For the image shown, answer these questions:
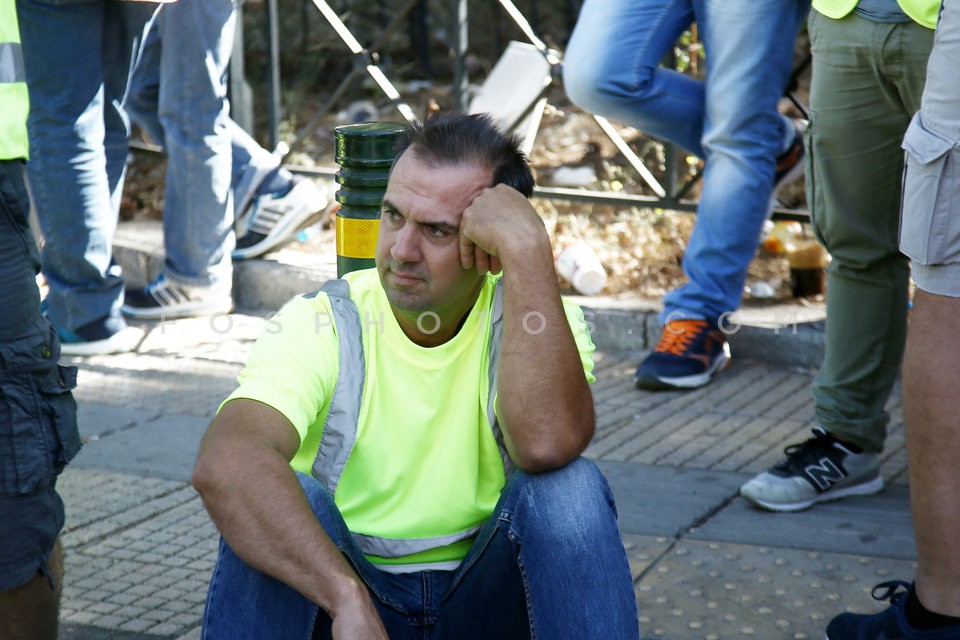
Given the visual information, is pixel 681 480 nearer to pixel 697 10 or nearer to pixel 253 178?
pixel 697 10

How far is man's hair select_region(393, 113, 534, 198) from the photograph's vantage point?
8.80 feet

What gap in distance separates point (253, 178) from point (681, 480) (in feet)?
8.93

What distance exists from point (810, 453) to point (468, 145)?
5.44 feet

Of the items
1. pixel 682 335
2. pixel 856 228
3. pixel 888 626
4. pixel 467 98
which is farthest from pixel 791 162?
pixel 888 626

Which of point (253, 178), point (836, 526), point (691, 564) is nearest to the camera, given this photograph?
point (691, 564)

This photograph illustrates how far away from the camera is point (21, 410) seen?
2627 millimetres

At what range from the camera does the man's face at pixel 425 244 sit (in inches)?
103

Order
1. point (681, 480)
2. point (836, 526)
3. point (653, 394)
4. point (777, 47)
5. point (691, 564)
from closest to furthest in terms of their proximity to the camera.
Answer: point (691, 564), point (836, 526), point (681, 480), point (777, 47), point (653, 394)

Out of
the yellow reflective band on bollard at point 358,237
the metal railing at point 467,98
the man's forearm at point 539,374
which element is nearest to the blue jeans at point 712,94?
the metal railing at point 467,98

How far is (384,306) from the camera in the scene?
8.75 ft

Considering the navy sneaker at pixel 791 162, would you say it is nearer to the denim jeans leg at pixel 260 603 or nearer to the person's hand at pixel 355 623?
the denim jeans leg at pixel 260 603

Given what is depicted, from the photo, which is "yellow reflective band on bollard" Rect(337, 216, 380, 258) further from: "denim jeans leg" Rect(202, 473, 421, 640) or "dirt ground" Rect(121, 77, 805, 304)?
"dirt ground" Rect(121, 77, 805, 304)

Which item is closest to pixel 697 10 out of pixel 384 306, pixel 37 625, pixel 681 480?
pixel 681 480

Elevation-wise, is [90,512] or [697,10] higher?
[697,10]
